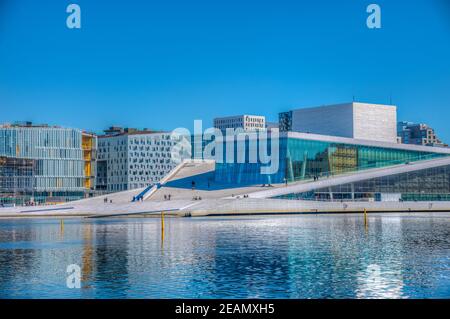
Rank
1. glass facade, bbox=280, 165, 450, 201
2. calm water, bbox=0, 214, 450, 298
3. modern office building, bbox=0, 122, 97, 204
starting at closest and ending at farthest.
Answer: calm water, bbox=0, 214, 450, 298, glass facade, bbox=280, 165, 450, 201, modern office building, bbox=0, 122, 97, 204

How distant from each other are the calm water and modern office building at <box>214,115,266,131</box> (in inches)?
6031

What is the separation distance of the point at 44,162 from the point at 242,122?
83405 millimetres

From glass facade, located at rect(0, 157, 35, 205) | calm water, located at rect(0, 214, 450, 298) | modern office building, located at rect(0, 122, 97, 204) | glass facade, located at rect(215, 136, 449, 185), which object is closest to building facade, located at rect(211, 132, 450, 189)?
glass facade, located at rect(215, 136, 449, 185)

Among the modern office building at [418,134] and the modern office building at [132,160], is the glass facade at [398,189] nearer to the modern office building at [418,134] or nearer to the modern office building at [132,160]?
the modern office building at [132,160]

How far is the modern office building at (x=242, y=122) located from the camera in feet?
623

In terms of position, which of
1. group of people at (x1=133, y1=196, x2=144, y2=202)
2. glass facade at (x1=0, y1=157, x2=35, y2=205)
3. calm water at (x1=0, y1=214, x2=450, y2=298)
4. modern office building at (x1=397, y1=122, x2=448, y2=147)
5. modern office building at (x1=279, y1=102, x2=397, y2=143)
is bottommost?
calm water at (x1=0, y1=214, x2=450, y2=298)

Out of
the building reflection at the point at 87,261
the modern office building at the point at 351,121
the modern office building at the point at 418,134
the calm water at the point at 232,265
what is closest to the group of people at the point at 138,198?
the modern office building at the point at 351,121

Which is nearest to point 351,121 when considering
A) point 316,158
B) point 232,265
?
point 316,158

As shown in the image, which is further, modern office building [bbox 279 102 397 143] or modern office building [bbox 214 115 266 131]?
modern office building [bbox 214 115 266 131]

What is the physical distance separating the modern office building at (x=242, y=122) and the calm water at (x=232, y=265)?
153177mm

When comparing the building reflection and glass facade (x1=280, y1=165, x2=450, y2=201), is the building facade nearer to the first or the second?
glass facade (x1=280, y1=165, x2=450, y2=201)

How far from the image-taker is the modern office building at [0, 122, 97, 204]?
11025 centimetres

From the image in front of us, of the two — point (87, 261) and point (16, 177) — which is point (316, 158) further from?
point (16, 177)

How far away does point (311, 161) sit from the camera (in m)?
74.6
